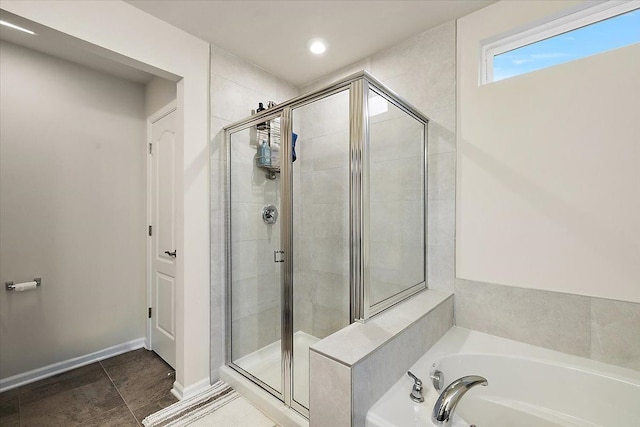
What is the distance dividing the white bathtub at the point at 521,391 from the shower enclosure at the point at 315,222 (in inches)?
16.2

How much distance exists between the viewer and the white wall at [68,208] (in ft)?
6.77

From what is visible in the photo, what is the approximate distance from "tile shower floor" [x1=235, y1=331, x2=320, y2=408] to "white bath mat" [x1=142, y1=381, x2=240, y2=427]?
0.20 m

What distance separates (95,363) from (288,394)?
1.91 m

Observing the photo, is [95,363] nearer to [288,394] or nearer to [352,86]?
[288,394]

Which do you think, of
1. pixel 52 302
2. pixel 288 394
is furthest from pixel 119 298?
pixel 288 394

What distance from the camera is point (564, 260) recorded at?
5.03 feet

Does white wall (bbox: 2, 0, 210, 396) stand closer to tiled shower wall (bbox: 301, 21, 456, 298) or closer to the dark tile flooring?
the dark tile flooring

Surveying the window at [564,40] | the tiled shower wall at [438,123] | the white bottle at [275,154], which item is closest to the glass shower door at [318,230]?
the white bottle at [275,154]

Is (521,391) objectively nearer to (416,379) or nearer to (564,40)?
(416,379)


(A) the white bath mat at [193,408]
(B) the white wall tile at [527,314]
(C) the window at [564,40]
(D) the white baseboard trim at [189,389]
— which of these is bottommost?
(A) the white bath mat at [193,408]

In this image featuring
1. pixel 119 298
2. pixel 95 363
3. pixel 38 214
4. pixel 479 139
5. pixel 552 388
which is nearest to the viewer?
pixel 552 388

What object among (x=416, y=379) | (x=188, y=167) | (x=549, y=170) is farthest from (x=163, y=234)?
(x=549, y=170)

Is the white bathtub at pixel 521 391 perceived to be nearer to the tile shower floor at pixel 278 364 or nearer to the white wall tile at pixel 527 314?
the white wall tile at pixel 527 314

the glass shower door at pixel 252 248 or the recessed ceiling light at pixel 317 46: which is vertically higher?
the recessed ceiling light at pixel 317 46
